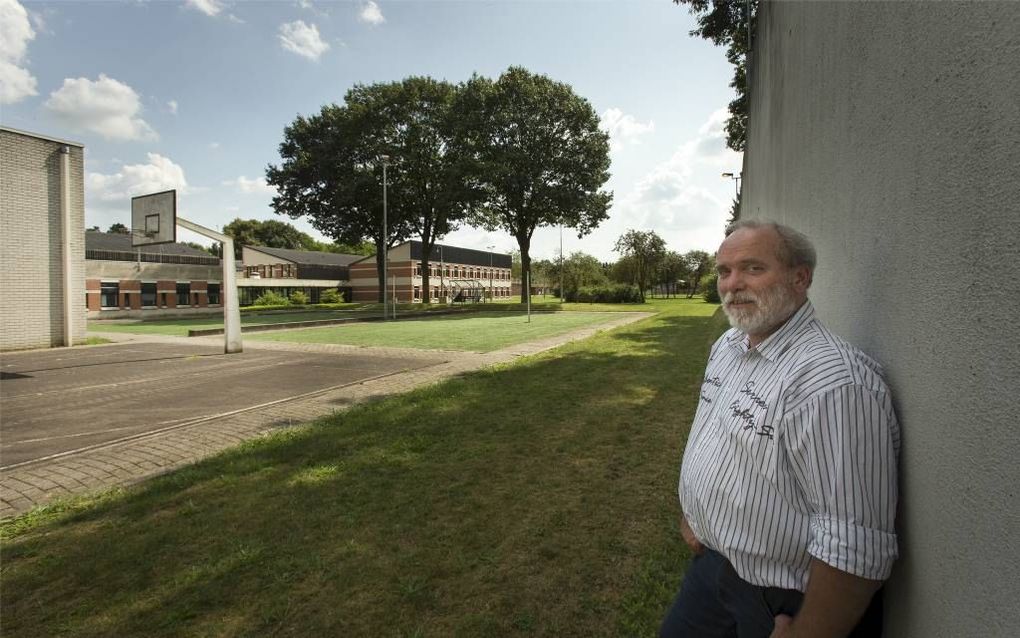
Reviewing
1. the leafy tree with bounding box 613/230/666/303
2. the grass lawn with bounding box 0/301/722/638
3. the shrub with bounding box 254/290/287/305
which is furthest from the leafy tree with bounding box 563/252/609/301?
the grass lawn with bounding box 0/301/722/638

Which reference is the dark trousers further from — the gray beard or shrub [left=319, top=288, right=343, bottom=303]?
shrub [left=319, top=288, right=343, bottom=303]

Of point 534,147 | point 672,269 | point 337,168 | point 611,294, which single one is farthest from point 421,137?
point 672,269

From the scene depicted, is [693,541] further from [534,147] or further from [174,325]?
[534,147]

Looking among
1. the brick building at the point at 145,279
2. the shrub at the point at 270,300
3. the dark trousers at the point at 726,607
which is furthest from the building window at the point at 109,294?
the dark trousers at the point at 726,607

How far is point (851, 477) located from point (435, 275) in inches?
2698

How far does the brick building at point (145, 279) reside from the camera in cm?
4247

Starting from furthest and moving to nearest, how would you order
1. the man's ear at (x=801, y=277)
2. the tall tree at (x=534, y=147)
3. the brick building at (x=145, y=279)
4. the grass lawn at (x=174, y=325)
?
the brick building at (x=145, y=279) → the tall tree at (x=534, y=147) → the grass lawn at (x=174, y=325) → the man's ear at (x=801, y=277)

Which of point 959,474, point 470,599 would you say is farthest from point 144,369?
point 959,474

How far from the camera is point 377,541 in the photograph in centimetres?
361

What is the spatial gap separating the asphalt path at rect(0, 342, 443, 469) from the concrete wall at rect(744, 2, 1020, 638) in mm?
7889

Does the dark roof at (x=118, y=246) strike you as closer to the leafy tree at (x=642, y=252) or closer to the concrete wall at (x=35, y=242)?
the concrete wall at (x=35, y=242)

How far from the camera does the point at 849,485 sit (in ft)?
4.62

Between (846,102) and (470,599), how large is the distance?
3.30 meters

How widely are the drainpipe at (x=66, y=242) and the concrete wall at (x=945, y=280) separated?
76.3 ft
